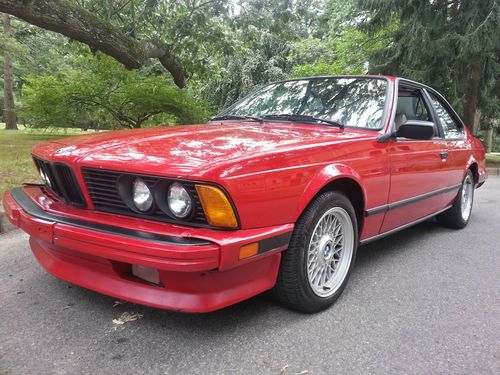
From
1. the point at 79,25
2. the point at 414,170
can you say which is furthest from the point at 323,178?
the point at 79,25

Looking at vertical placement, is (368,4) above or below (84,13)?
above

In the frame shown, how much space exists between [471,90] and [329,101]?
10095 mm

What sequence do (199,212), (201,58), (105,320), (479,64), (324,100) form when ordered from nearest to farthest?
(199,212) < (105,320) < (324,100) < (479,64) < (201,58)

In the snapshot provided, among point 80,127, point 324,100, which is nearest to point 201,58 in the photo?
point 80,127

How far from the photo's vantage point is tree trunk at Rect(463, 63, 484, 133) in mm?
11375

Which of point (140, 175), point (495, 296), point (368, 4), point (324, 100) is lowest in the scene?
point (495, 296)

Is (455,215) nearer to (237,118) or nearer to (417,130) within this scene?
(417,130)

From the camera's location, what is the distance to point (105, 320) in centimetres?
226

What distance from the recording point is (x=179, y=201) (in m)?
1.96

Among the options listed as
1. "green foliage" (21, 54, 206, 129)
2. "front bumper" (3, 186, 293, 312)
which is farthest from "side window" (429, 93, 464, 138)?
"green foliage" (21, 54, 206, 129)

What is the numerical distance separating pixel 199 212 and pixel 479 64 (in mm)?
11626

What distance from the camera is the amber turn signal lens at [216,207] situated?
1884mm

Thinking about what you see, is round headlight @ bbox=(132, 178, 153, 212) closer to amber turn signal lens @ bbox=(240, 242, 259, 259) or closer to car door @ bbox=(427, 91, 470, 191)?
amber turn signal lens @ bbox=(240, 242, 259, 259)

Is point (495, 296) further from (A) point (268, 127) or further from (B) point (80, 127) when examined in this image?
(B) point (80, 127)
